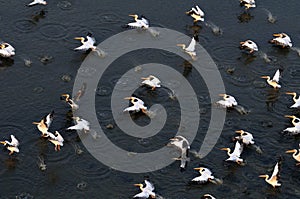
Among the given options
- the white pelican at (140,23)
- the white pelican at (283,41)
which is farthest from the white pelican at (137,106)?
the white pelican at (283,41)

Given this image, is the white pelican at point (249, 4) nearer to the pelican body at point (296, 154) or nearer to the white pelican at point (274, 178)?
the pelican body at point (296, 154)

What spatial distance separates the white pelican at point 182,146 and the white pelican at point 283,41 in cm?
1345

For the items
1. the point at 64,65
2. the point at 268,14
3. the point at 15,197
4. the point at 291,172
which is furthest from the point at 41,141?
the point at 268,14

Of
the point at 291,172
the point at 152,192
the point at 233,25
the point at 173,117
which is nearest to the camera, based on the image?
the point at 152,192

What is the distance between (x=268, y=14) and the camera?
5200 centimetres

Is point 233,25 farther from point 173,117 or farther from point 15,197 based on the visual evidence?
point 15,197

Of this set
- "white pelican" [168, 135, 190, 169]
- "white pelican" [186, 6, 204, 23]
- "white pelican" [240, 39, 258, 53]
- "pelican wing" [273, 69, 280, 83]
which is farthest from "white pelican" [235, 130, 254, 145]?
"white pelican" [186, 6, 204, 23]

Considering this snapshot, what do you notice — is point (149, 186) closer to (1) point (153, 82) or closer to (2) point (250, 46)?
(1) point (153, 82)

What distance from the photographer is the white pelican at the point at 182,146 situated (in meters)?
38.5

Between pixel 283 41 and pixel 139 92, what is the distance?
12594mm

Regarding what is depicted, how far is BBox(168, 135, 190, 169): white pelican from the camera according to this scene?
38500 mm

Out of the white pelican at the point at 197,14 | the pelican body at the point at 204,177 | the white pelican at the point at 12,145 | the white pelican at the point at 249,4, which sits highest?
the white pelican at the point at 249,4

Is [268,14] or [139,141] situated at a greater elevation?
[268,14]

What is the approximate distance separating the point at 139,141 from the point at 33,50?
12.4m
